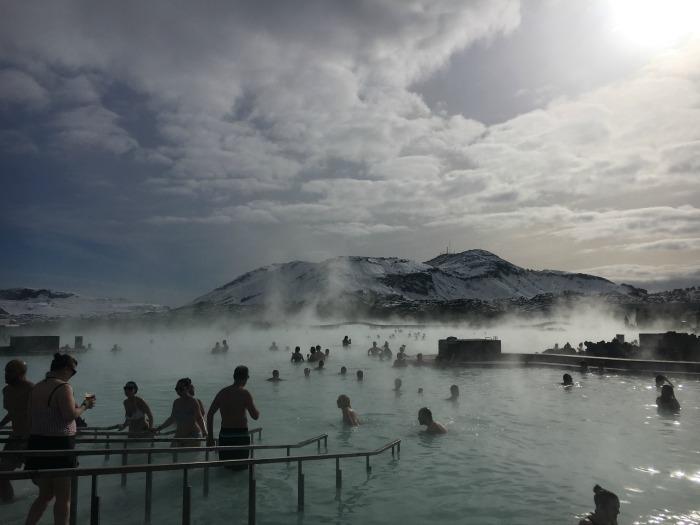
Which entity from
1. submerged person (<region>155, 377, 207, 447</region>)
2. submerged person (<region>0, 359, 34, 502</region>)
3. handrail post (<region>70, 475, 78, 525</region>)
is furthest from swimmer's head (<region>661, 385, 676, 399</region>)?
submerged person (<region>0, 359, 34, 502</region>)

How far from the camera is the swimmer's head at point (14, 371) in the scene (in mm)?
5449

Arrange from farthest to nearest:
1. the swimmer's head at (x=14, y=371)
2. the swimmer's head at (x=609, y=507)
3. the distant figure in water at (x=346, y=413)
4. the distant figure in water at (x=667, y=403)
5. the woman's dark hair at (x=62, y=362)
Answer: the distant figure in water at (x=667, y=403) < the distant figure in water at (x=346, y=413) < the swimmer's head at (x=14, y=371) < the swimmer's head at (x=609, y=507) < the woman's dark hair at (x=62, y=362)

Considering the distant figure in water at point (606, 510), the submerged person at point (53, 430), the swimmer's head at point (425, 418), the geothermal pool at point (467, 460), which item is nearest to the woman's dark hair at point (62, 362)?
the submerged person at point (53, 430)

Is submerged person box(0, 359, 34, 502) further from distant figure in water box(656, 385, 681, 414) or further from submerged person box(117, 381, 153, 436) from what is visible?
distant figure in water box(656, 385, 681, 414)

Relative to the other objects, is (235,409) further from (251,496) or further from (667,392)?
(667,392)

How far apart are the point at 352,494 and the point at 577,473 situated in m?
3.83

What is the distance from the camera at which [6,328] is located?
4731 centimetres

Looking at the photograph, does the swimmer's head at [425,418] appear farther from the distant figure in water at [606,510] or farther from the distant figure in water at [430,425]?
the distant figure in water at [606,510]

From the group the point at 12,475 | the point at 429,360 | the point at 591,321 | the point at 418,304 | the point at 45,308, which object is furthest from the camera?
the point at 45,308

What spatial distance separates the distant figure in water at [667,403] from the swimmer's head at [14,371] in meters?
13.6

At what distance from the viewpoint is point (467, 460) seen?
28.9ft

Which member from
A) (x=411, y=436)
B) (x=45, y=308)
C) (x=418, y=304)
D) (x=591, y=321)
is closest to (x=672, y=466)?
(x=411, y=436)

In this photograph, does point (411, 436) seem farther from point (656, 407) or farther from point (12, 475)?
point (12, 475)

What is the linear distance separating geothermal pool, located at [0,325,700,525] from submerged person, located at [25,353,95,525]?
1.63 meters
